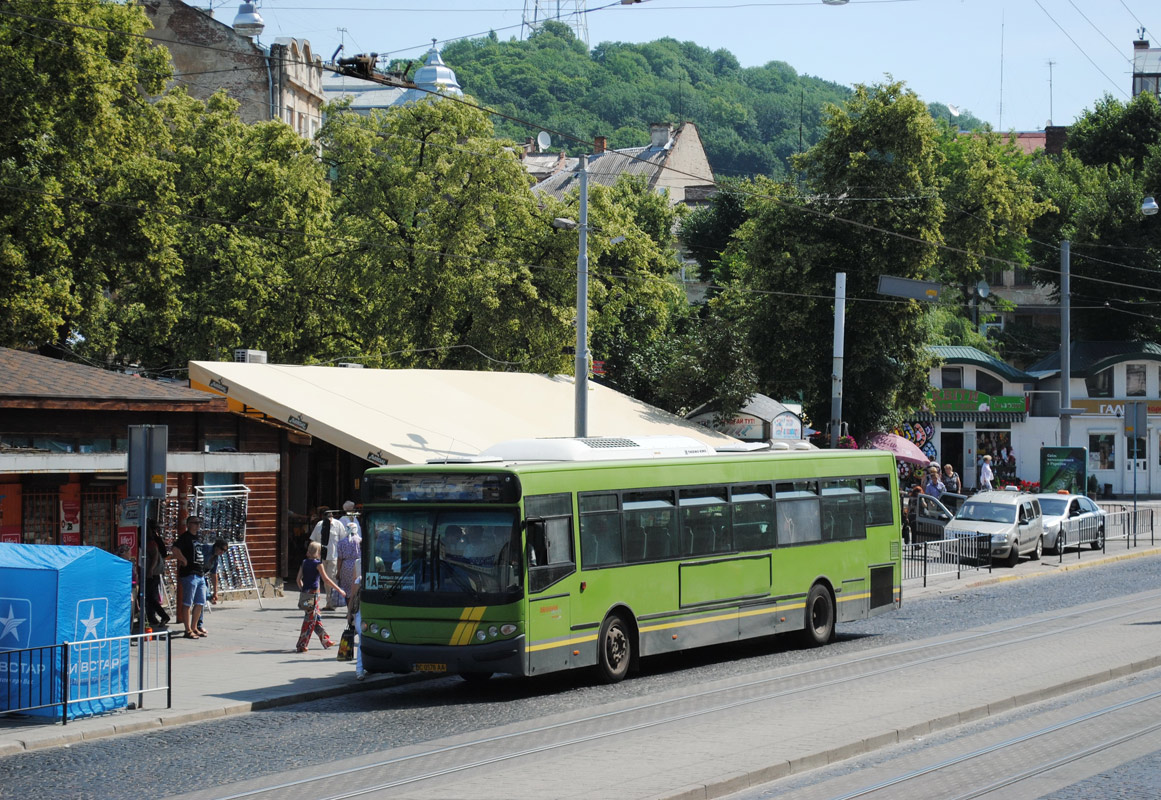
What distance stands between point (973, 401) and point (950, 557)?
2773cm

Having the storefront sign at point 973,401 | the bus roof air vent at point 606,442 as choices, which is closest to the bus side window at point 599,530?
the bus roof air vent at point 606,442

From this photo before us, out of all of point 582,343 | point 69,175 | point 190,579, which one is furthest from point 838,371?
point 69,175

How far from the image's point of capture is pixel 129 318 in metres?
42.3

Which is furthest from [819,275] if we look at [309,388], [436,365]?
[309,388]

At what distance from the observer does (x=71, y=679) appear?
1319 cm

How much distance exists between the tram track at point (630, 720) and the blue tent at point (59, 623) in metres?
3.61

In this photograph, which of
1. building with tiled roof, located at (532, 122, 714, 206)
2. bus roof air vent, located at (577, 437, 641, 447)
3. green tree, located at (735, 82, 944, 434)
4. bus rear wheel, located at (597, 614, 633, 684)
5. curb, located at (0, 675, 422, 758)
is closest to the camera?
curb, located at (0, 675, 422, 758)

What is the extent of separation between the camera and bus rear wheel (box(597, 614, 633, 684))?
16.0m

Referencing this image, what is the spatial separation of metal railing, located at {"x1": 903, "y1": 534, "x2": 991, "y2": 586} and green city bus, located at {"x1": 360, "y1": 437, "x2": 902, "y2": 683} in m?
9.94

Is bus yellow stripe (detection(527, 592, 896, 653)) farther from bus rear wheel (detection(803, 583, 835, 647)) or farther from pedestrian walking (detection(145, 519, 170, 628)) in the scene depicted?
pedestrian walking (detection(145, 519, 170, 628))

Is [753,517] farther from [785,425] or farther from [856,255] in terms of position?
[856,255]

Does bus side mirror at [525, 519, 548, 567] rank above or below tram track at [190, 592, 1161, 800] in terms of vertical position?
above

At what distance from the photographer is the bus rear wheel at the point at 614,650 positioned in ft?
52.4

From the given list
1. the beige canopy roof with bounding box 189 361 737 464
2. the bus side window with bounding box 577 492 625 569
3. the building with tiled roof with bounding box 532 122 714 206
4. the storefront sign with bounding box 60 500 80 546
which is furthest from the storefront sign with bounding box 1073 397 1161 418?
the storefront sign with bounding box 60 500 80 546
